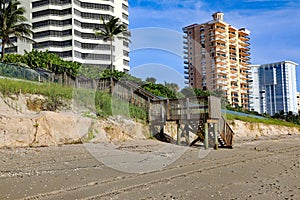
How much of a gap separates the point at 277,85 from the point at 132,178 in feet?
491

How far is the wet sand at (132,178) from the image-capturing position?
26.3ft

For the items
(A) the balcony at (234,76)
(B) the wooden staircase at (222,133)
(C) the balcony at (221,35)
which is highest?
(C) the balcony at (221,35)

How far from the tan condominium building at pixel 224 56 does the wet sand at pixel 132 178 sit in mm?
83124

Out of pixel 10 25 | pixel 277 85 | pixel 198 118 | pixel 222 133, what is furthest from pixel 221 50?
pixel 198 118

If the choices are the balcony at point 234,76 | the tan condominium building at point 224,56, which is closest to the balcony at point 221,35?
the tan condominium building at point 224,56

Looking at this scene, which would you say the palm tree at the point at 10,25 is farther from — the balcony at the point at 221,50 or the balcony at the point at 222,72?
the balcony at the point at 221,50

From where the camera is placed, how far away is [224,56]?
350ft

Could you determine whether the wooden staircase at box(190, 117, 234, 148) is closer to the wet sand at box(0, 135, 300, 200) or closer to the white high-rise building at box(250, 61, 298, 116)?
the wet sand at box(0, 135, 300, 200)

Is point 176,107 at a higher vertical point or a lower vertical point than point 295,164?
higher

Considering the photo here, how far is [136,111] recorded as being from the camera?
21922 mm

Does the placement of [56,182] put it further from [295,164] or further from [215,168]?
[295,164]

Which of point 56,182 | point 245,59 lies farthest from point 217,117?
point 245,59

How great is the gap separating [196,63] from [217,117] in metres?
68.2

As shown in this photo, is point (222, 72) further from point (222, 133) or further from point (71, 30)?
point (222, 133)
